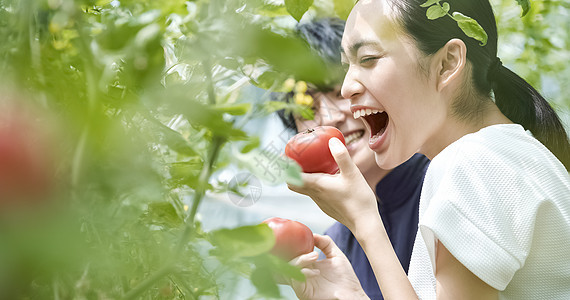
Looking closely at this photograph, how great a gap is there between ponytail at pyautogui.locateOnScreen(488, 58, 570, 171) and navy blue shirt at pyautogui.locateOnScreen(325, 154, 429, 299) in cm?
46

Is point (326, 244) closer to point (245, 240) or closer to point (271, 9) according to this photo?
point (271, 9)

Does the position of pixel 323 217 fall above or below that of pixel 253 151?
below

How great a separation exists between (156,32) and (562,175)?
0.87 m

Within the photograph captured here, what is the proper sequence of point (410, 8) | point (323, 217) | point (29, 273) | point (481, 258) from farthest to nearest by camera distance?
1. point (323, 217)
2. point (410, 8)
3. point (481, 258)
4. point (29, 273)

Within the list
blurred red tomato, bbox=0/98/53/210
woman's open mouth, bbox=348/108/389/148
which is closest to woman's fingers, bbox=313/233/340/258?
woman's open mouth, bbox=348/108/389/148

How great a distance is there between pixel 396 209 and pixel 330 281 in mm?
608

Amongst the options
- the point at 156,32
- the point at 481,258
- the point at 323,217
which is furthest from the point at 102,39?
the point at 323,217

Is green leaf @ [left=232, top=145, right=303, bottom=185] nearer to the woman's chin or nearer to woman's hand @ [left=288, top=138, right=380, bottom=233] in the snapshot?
woman's hand @ [left=288, top=138, right=380, bottom=233]

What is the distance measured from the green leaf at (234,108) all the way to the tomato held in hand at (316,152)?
2.96ft

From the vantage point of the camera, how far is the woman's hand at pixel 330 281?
103 centimetres

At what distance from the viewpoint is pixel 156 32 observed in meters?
0.18

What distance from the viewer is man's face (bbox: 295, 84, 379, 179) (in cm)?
152

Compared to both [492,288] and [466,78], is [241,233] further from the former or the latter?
[466,78]

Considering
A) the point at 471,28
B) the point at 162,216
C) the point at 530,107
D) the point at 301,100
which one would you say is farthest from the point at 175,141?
the point at 530,107
